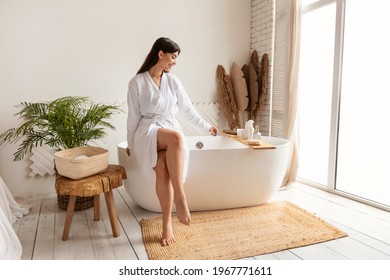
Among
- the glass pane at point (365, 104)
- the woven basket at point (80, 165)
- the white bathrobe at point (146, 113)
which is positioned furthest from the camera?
the glass pane at point (365, 104)

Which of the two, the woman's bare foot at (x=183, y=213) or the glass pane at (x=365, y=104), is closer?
the woman's bare foot at (x=183, y=213)

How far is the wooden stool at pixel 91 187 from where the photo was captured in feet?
6.98

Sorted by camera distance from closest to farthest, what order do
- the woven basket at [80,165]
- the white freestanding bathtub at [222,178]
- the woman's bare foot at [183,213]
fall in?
1. the woman's bare foot at [183,213]
2. the woven basket at [80,165]
3. the white freestanding bathtub at [222,178]

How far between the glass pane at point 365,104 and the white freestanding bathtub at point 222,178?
82cm

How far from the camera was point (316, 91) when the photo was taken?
11.8ft

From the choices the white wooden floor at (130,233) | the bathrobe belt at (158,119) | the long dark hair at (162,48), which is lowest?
the white wooden floor at (130,233)

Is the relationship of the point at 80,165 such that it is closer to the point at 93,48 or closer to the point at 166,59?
the point at 166,59

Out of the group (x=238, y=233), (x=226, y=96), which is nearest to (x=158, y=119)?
(x=238, y=233)

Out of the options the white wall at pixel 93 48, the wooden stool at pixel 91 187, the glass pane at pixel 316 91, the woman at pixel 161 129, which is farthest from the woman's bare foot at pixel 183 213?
the glass pane at pixel 316 91

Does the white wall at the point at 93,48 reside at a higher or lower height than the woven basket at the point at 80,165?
higher

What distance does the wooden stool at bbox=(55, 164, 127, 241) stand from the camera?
2.13 meters

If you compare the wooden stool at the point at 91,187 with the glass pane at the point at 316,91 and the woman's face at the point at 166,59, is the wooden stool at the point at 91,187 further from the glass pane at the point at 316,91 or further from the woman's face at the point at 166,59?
the glass pane at the point at 316,91

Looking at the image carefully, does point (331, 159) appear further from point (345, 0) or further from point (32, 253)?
point (32, 253)

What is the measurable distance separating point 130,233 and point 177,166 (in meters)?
0.68
